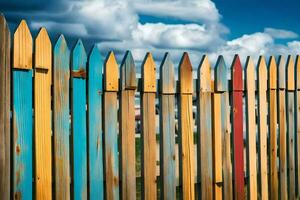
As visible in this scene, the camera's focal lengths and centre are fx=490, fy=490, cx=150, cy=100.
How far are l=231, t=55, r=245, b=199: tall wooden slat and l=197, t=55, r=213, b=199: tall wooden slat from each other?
350mm

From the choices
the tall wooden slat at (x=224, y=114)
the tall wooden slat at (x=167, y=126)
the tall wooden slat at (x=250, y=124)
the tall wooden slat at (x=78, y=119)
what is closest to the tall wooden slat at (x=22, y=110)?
the tall wooden slat at (x=78, y=119)

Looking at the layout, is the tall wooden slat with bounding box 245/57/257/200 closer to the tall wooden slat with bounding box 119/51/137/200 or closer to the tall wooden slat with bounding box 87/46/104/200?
the tall wooden slat with bounding box 119/51/137/200

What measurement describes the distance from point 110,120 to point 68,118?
0.38 metres

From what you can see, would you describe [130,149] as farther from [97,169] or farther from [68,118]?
[68,118]

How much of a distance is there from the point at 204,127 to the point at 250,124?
0.73 metres

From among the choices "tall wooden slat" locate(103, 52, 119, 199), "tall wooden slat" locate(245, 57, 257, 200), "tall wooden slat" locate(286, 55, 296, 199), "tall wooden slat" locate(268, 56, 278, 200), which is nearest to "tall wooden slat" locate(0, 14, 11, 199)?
"tall wooden slat" locate(103, 52, 119, 199)

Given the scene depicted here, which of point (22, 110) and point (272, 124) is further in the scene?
point (272, 124)

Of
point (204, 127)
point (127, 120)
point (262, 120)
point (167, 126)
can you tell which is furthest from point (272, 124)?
point (127, 120)

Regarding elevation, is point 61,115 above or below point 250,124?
above

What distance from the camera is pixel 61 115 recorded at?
3711 millimetres

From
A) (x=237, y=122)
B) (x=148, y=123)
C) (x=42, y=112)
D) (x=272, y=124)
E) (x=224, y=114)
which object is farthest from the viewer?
(x=272, y=124)

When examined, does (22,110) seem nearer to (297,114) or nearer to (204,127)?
(204,127)

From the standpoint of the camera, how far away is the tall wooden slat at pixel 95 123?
151 inches

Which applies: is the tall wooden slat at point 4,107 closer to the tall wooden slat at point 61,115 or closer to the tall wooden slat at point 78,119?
the tall wooden slat at point 61,115
